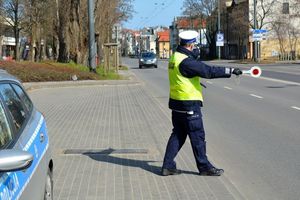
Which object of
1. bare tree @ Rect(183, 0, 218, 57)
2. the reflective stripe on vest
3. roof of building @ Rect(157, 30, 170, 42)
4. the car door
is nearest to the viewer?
the car door

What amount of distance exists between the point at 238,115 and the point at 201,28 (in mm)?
94233

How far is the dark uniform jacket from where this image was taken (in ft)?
22.1

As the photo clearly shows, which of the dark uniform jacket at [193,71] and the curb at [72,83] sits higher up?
the dark uniform jacket at [193,71]

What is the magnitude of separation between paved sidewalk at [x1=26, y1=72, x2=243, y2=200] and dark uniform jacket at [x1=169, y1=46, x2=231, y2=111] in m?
0.94

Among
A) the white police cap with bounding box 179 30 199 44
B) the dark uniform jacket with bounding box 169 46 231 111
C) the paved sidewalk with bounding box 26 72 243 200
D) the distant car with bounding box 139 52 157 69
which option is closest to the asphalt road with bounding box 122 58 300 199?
the paved sidewalk with bounding box 26 72 243 200

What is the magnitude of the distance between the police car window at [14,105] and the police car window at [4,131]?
0.84ft

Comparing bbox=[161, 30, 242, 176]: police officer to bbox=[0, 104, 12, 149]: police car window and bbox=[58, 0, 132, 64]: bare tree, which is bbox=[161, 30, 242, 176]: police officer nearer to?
bbox=[0, 104, 12, 149]: police car window

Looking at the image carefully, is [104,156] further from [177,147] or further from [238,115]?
[238,115]

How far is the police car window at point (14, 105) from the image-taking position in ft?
13.5

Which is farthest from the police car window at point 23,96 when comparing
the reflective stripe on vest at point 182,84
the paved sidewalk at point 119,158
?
the reflective stripe on vest at point 182,84

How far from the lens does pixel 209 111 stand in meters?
15.6

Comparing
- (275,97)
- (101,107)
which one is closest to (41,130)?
(101,107)

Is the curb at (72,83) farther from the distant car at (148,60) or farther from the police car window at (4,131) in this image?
the distant car at (148,60)

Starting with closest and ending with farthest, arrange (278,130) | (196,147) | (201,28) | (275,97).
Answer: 1. (196,147)
2. (278,130)
3. (275,97)
4. (201,28)
